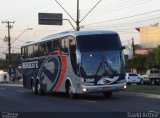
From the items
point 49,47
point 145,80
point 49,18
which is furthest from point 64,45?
point 145,80

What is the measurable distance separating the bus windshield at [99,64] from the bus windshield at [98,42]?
0.89ft

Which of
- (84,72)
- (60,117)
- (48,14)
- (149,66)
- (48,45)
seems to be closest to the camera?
(60,117)

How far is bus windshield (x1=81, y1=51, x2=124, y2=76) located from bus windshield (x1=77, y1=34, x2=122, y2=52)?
0.89 ft

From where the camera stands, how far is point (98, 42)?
27.8m

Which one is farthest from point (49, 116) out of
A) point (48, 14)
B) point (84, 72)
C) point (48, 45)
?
point (48, 14)

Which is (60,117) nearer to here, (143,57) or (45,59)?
(45,59)

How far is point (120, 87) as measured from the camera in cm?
2792

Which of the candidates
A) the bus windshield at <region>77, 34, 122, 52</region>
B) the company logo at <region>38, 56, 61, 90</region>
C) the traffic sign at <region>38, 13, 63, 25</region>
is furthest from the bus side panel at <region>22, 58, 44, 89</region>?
the traffic sign at <region>38, 13, 63, 25</region>

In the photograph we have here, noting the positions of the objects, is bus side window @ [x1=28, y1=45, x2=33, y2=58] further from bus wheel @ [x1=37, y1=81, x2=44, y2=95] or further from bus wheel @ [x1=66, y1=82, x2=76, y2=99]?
bus wheel @ [x1=66, y1=82, x2=76, y2=99]

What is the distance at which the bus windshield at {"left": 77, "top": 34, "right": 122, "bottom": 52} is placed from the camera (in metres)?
27.7

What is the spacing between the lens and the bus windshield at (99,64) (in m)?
27.5

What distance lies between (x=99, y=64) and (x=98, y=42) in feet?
3.86

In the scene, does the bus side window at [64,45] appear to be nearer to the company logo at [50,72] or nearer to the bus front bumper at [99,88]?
the company logo at [50,72]

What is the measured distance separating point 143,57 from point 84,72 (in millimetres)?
60916
